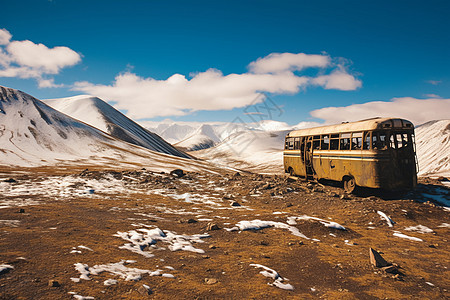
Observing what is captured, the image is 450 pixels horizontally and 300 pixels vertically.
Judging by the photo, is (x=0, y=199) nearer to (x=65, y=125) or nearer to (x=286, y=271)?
(x=286, y=271)

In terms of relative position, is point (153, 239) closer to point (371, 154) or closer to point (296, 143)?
point (371, 154)

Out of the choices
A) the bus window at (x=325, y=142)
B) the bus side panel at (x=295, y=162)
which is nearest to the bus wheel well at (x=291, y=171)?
the bus side panel at (x=295, y=162)

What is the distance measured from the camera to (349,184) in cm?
1820

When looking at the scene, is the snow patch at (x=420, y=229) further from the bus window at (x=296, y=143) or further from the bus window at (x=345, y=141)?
the bus window at (x=296, y=143)

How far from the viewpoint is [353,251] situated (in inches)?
357

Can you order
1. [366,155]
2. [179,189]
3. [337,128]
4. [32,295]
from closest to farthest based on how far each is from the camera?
[32,295]
[366,155]
[337,128]
[179,189]

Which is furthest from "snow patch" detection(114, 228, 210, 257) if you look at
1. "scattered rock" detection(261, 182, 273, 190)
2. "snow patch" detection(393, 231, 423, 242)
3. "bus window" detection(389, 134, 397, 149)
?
"bus window" detection(389, 134, 397, 149)

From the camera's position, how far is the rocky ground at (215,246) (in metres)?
5.89

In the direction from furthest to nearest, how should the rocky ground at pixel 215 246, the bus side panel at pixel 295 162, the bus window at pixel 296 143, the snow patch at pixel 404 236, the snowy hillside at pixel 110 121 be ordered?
the snowy hillside at pixel 110 121
the bus window at pixel 296 143
the bus side panel at pixel 295 162
the snow patch at pixel 404 236
the rocky ground at pixel 215 246

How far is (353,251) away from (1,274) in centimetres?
1028

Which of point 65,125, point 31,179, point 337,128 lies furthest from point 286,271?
point 65,125

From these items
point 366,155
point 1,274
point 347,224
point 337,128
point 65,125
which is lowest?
point 347,224

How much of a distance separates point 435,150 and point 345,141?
8280 centimetres

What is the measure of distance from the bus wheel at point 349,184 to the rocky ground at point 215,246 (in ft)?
3.55
